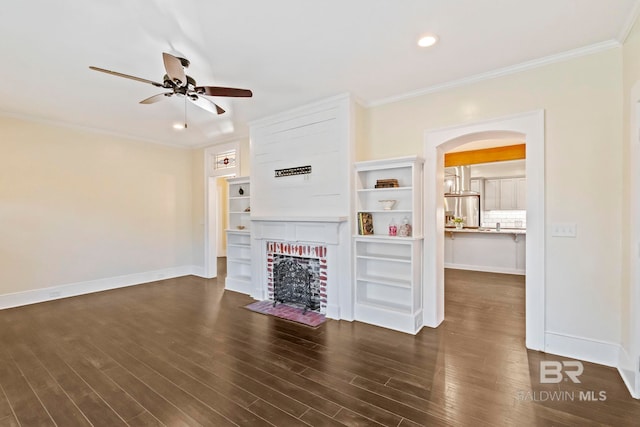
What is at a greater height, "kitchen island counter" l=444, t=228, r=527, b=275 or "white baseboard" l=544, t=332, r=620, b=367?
"kitchen island counter" l=444, t=228, r=527, b=275

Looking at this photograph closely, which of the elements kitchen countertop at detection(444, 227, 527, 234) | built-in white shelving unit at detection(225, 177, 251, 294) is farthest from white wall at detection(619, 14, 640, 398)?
built-in white shelving unit at detection(225, 177, 251, 294)

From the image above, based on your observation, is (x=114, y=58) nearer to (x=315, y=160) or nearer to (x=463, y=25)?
(x=315, y=160)

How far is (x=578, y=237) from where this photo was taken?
110 inches

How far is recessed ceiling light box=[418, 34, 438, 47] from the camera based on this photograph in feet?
8.41

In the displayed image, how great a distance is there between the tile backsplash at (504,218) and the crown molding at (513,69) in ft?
17.8

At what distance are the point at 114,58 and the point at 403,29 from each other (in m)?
2.73

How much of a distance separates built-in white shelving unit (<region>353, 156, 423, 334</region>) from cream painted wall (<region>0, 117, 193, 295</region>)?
4450 millimetres

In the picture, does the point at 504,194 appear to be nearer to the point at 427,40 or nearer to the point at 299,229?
the point at 299,229

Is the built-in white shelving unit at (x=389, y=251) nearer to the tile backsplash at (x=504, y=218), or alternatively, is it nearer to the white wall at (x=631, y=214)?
the white wall at (x=631, y=214)

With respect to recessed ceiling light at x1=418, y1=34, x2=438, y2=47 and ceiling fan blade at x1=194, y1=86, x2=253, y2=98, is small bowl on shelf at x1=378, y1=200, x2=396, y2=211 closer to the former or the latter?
recessed ceiling light at x1=418, y1=34, x2=438, y2=47

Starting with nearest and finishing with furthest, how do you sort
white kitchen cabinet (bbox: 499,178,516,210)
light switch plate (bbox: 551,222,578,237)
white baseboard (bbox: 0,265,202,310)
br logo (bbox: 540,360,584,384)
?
1. br logo (bbox: 540,360,584,384)
2. light switch plate (bbox: 551,222,578,237)
3. white baseboard (bbox: 0,265,202,310)
4. white kitchen cabinet (bbox: 499,178,516,210)

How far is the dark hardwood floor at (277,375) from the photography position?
80.0 inches

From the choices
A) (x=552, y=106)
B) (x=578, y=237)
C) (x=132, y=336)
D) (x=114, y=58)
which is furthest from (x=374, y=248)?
(x=114, y=58)

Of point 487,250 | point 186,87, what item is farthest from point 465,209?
point 186,87
